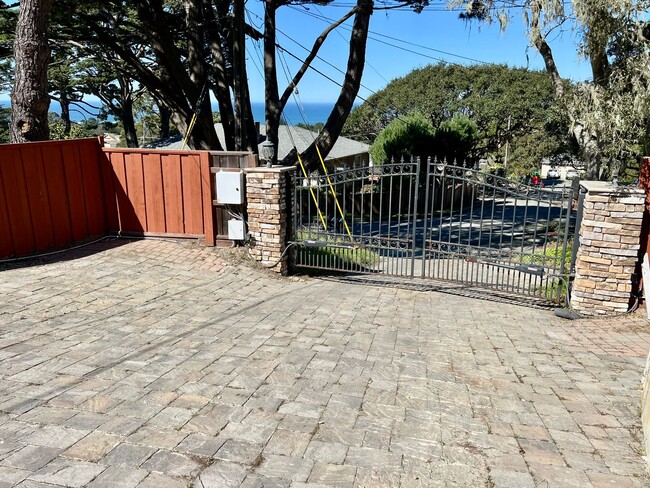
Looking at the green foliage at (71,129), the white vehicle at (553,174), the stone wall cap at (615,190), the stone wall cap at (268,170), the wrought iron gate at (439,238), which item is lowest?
the white vehicle at (553,174)

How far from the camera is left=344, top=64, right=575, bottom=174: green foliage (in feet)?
89.7

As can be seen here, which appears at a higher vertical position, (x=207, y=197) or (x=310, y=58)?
(x=310, y=58)

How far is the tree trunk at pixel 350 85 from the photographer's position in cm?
1183

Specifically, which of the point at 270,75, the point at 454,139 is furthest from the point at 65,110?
the point at 270,75

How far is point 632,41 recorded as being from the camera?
29.3ft

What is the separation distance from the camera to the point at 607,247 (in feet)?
18.6

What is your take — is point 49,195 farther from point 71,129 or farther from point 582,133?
point 71,129

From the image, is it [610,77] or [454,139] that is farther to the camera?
[454,139]

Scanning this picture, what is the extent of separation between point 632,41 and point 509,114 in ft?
63.9

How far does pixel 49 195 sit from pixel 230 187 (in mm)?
2654

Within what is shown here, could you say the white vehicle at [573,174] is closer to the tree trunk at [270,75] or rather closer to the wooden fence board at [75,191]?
the wooden fence board at [75,191]

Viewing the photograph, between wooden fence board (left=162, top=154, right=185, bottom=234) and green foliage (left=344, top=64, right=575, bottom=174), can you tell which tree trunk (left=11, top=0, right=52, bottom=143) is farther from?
green foliage (left=344, top=64, right=575, bottom=174)

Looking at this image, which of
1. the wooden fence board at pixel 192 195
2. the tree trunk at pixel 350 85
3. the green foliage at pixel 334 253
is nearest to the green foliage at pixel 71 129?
the tree trunk at pixel 350 85

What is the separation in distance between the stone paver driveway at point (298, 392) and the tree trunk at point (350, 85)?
22.8 ft
